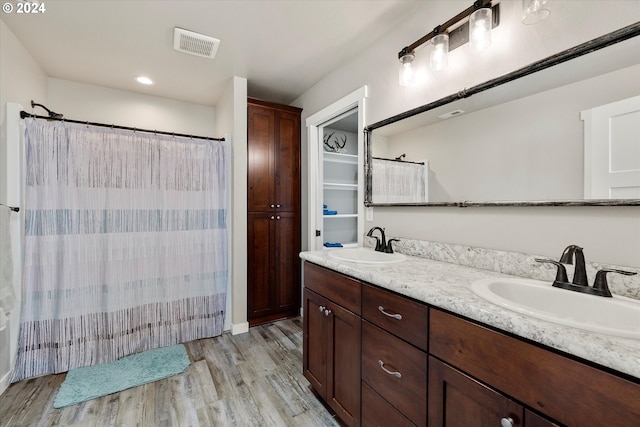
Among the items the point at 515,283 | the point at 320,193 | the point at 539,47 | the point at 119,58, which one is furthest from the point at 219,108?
the point at 515,283

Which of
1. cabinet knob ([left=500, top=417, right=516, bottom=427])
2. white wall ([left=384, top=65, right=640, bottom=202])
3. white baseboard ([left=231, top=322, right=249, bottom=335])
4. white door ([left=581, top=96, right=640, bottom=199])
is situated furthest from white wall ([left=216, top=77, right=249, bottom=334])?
white door ([left=581, top=96, right=640, bottom=199])

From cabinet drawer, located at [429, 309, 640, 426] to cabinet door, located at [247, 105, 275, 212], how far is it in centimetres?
218

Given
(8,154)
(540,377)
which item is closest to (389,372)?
(540,377)

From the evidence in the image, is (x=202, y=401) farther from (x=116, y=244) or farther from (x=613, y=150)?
(x=613, y=150)

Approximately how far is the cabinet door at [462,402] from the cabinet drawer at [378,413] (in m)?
0.18

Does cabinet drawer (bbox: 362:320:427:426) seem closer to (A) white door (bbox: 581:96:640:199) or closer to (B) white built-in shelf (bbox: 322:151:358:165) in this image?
(A) white door (bbox: 581:96:640:199)

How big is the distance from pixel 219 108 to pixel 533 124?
121 inches

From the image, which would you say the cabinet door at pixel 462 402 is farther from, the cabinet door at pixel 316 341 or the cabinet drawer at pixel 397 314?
the cabinet door at pixel 316 341

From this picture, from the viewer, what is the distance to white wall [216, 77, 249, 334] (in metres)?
2.62

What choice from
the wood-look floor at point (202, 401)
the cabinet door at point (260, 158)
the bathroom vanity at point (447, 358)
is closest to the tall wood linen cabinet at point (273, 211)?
the cabinet door at point (260, 158)

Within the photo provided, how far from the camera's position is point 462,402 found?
2.79ft

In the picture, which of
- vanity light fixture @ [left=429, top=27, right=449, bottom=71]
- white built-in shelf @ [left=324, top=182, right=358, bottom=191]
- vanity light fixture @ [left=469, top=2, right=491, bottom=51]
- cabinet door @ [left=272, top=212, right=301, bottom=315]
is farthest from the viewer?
white built-in shelf @ [left=324, top=182, right=358, bottom=191]

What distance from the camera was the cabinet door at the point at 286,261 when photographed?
289cm

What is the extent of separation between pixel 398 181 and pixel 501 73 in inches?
30.8
